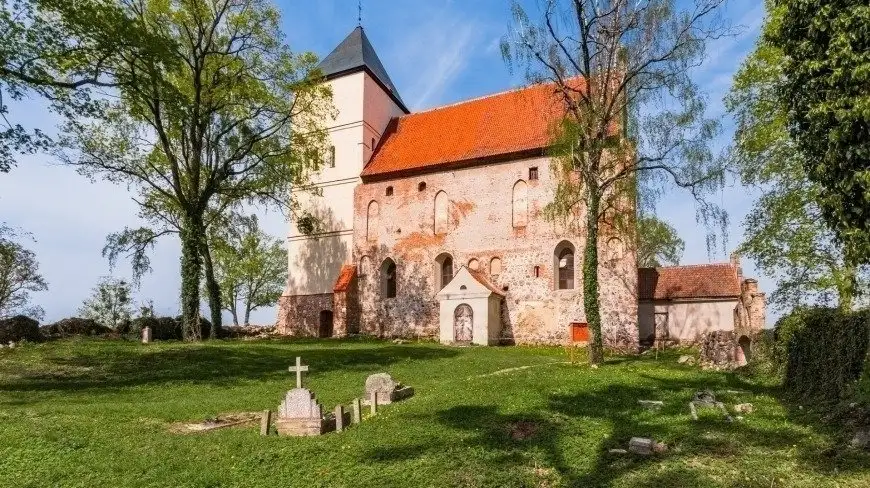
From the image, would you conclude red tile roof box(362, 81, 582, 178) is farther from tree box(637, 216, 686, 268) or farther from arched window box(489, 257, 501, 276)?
tree box(637, 216, 686, 268)

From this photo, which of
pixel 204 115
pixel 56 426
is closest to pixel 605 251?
pixel 204 115

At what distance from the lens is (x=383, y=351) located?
22625 mm

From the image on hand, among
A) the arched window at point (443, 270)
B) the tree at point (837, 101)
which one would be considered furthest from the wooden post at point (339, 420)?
the arched window at point (443, 270)

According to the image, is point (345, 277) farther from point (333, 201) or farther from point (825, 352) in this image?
point (825, 352)

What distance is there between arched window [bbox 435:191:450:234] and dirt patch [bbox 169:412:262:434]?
19.9 m

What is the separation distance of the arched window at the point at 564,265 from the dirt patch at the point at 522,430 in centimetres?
1886

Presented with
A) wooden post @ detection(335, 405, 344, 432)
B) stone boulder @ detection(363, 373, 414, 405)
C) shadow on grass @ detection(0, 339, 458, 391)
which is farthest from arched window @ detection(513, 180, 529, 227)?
wooden post @ detection(335, 405, 344, 432)

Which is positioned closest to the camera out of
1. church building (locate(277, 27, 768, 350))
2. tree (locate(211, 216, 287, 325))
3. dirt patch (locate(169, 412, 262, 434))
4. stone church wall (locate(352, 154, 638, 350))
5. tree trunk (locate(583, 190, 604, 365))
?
dirt patch (locate(169, 412, 262, 434))

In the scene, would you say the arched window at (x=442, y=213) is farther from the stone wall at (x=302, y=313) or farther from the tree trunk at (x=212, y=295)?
the tree trunk at (x=212, y=295)

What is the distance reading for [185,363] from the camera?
17875 mm

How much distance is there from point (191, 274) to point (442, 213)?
13.1 meters

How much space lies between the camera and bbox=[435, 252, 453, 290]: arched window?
3028cm

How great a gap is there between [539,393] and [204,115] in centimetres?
2117

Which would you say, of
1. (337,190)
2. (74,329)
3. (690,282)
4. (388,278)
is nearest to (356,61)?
(337,190)
